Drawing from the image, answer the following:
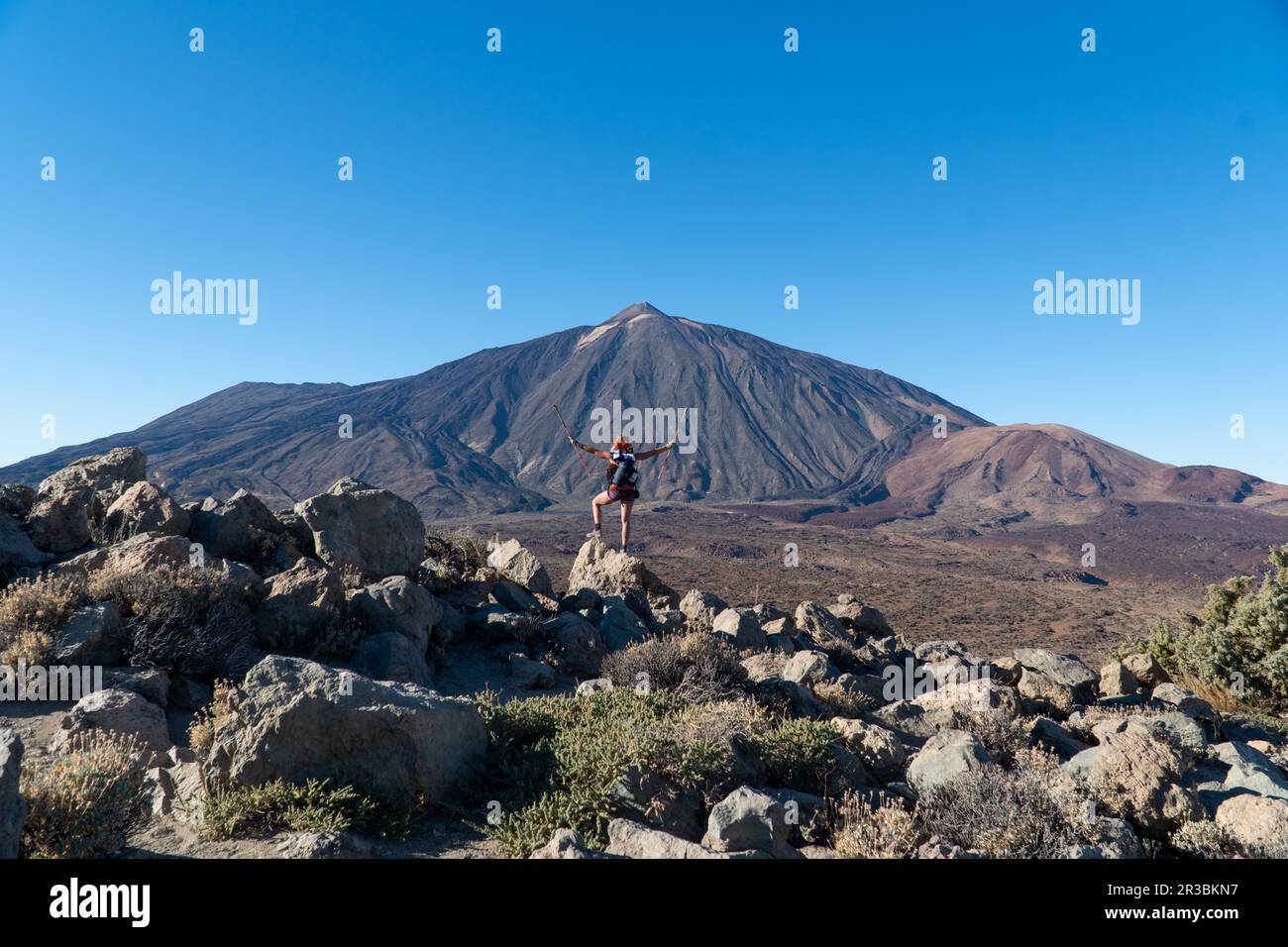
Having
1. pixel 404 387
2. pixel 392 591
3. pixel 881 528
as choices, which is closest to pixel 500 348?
pixel 404 387

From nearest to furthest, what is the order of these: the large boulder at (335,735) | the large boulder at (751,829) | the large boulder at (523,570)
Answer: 1. the large boulder at (751,829)
2. the large boulder at (335,735)
3. the large boulder at (523,570)

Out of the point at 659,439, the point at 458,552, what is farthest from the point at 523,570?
the point at 659,439

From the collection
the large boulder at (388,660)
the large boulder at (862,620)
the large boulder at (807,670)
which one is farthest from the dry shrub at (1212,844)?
the large boulder at (862,620)

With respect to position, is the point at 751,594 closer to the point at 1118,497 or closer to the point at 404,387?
the point at 1118,497

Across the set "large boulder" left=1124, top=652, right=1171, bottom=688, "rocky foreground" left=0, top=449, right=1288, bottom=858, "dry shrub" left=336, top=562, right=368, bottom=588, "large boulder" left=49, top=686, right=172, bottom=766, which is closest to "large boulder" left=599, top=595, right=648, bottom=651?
"rocky foreground" left=0, top=449, right=1288, bottom=858

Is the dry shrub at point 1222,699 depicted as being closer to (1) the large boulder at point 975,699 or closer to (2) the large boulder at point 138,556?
(1) the large boulder at point 975,699

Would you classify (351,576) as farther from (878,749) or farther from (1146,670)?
(1146,670)
